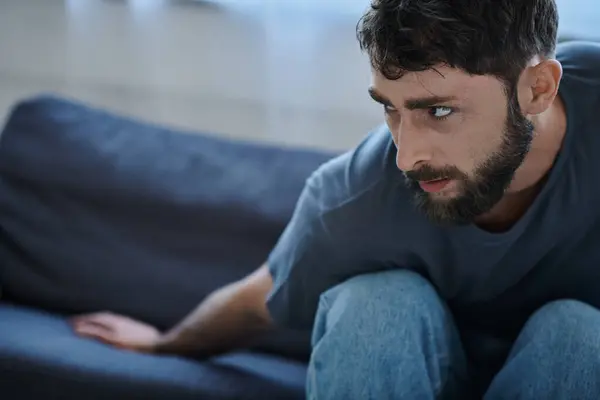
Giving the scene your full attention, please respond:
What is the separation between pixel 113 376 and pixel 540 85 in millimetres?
709

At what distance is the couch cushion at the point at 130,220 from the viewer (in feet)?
4.94

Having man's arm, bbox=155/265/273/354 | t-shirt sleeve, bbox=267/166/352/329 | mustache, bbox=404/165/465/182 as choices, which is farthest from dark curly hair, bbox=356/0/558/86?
man's arm, bbox=155/265/273/354

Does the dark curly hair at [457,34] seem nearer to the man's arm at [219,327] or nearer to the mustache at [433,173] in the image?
the mustache at [433,173]

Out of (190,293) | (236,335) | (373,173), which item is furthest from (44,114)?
(373,173)

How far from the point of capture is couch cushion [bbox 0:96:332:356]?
4.94 ft

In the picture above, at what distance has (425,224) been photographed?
1116 millimetres

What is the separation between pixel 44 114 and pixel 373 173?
0.78 m

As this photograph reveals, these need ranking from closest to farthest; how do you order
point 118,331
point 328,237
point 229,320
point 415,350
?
point 415,350
point 328,237
point 229,320
point 118,331

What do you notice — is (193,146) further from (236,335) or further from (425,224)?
(425,224)

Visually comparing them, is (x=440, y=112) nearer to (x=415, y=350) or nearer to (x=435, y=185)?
(x=435, y=185)

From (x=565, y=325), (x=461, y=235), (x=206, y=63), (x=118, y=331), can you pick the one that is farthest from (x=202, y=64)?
(x=565, y=325)

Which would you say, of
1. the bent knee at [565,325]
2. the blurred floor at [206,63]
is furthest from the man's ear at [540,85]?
the blurred floor at [206,63]

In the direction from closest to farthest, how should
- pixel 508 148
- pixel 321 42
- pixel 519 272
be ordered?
pixel 508 148, pixel 519 272, pixel 321 42

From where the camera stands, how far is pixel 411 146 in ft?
3.26
